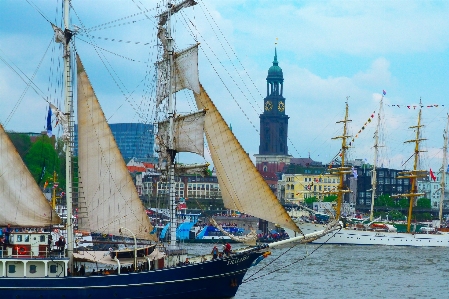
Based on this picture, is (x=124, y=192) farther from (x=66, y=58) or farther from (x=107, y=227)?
(x=66, y=58)

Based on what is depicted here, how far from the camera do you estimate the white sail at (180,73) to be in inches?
2133

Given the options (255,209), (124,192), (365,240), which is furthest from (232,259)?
(365,240)

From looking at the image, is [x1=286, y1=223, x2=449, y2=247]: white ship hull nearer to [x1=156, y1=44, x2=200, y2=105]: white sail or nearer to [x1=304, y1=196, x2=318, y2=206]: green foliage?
[x1=304, y1=196, x2=318, y2=206]: green foliage

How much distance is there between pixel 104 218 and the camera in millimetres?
49125

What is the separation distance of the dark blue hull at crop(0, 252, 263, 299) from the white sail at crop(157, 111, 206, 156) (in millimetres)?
6224

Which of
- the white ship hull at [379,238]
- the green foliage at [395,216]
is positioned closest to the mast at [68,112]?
the white ship hull at [379,238]

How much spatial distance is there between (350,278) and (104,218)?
24310mm

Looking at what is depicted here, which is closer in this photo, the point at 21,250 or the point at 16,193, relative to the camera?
the point at 16,193

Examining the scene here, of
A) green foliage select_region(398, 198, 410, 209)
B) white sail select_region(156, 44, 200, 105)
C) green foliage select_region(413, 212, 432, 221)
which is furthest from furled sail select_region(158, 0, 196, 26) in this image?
green foliage select_region(398, 198, 410, 209)

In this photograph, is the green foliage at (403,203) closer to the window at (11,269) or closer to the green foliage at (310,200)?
the green foliage at (310,200)

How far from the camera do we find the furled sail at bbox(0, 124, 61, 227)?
1876 inches

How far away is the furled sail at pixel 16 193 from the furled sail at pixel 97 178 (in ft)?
7.29

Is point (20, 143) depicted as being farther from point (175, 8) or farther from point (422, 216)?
point (175, 8)

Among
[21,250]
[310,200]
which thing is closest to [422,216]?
[310,200]
